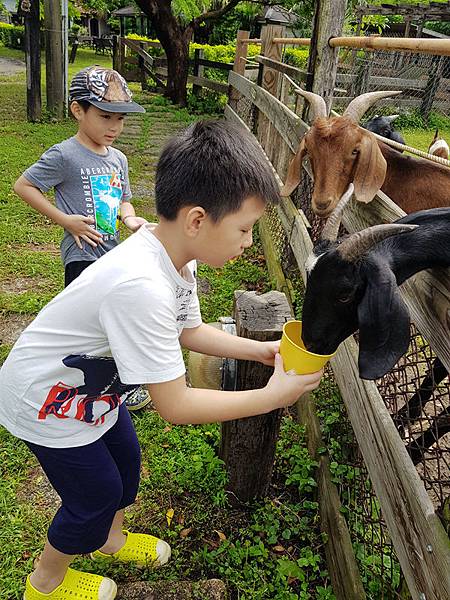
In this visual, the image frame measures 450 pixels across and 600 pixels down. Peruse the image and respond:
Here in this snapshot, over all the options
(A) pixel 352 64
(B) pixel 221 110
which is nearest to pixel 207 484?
(B) pixel 221 110

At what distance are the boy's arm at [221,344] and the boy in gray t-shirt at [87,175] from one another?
80 cm

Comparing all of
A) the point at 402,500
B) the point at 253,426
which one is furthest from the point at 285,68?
the point at 402,500

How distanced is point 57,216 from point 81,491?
4.35 ft

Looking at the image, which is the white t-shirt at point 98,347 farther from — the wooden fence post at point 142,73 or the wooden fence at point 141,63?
the wooden fence post at point 142,73

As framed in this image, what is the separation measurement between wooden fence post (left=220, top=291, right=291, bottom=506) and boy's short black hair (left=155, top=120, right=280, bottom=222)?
0.73m

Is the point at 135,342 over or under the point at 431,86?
under

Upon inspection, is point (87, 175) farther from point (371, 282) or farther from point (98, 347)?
point (371, 282)

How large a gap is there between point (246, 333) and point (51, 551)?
1048 millimetres

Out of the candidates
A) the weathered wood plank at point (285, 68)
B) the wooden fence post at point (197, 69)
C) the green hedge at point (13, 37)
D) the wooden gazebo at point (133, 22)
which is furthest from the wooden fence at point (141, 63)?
the green hedge at point (13, 37)

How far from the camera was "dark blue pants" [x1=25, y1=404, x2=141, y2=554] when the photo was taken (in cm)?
167

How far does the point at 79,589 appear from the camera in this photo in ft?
6.54

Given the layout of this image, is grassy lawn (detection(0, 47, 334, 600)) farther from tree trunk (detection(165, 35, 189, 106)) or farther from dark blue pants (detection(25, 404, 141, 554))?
tree trunk (detection(165, 35, 189, 106))

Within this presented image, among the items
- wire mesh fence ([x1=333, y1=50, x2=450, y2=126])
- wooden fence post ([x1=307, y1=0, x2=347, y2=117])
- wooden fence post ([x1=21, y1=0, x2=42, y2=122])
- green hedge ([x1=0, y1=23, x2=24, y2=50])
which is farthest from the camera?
green hedge ([x1=0, y1=23, x2=24, y2=50])

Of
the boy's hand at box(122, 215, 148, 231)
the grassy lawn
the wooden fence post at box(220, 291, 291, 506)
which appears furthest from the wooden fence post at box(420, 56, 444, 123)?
the wooden fence post at box(220, 291, 291, 506)
